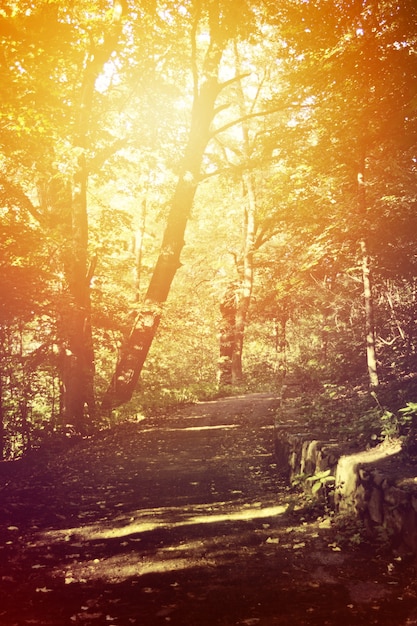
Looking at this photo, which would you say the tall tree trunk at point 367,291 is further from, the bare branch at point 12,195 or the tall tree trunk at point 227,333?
the tall tree trunk at point 227,333

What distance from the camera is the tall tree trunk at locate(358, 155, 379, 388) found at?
35.7 ft

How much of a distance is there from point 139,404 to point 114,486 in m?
8.89

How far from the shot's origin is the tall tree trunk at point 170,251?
1513 centimetres

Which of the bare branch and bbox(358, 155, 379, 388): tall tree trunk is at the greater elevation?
the bare branch

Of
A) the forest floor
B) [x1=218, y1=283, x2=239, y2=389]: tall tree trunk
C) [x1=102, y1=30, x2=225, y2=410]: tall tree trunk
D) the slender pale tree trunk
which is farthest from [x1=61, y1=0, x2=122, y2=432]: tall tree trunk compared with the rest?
[x1=218, y1=283, x2=239, y2=389]: tall tree trunk

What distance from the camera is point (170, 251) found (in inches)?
619

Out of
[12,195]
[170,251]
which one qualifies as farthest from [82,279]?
[170,251]

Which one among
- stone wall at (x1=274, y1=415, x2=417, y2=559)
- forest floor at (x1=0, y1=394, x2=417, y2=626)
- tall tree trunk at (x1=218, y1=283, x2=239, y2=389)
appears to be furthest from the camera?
tall tree trunk at (x1=218, y1=283, x2=239, y2=389)

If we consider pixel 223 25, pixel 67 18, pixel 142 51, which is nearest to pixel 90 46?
pixel 67 18

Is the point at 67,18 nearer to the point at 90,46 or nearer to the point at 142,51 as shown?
the point at 90,46

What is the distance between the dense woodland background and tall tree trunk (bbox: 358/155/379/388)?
0.03 meters

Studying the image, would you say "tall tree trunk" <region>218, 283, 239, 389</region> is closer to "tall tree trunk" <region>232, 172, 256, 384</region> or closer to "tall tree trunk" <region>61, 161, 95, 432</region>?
"tall tree trunk" <region>232, 172, 256, 384</region>

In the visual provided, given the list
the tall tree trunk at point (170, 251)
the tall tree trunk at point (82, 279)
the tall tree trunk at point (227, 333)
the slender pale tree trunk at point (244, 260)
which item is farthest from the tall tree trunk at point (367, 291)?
the tall tree trunk at point (227, 333)

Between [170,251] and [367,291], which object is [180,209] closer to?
[170,251]
